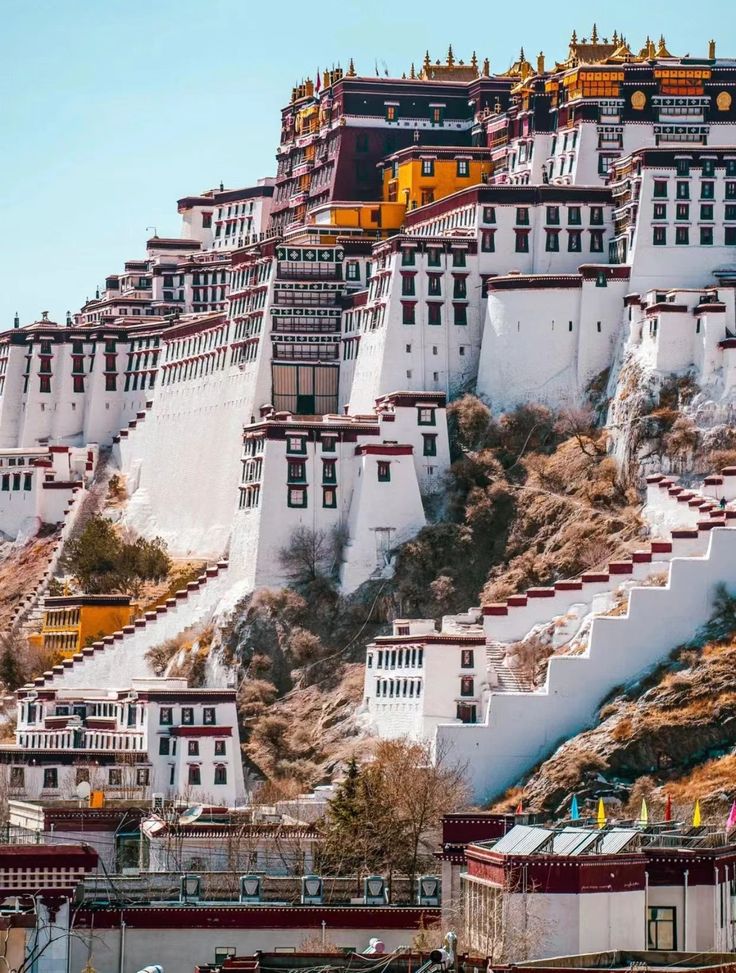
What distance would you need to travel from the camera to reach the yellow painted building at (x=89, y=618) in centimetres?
10738

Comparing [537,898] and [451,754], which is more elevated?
[451,754]

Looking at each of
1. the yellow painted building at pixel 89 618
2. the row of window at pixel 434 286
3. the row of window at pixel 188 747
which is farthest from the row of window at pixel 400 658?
the yellow painted building at pixel 89 618

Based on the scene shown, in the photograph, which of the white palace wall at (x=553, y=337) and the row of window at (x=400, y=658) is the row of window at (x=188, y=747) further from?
the white palace wall at (x=553, y=337)

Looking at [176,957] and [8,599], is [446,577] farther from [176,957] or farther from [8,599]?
[176,957]

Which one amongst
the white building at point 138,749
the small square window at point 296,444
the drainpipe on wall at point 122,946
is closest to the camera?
the drainpipe on wall at point 122,946

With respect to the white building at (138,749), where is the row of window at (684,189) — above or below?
above

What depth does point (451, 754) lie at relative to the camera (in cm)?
8606

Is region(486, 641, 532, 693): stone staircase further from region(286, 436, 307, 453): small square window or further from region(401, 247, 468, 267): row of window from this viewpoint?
region(401, 247, 468, 267): row of window

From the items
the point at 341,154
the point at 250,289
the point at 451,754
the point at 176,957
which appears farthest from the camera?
the point at 341,154

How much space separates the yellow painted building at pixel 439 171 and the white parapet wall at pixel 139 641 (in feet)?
72.0

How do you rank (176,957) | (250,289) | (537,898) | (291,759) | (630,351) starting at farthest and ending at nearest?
1. (250,289)
2. (630,351)
3. (291,759)
4. (176,957)
5. (537,898)

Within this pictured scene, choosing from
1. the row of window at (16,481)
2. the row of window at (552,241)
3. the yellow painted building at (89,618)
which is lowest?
the yellow painted building at (89,618)

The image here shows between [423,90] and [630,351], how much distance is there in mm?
27087

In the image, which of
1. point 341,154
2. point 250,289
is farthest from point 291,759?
point 341,154
